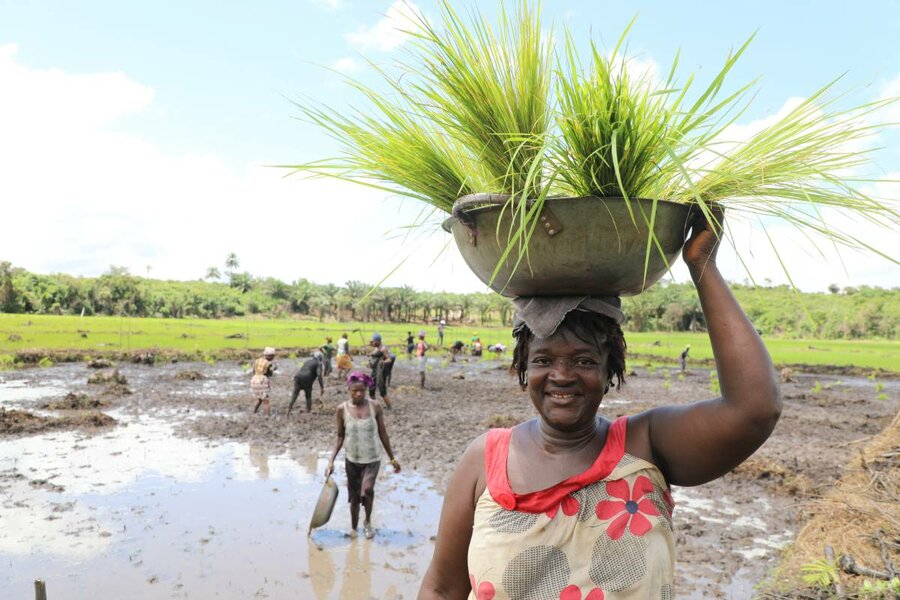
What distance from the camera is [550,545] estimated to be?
4.73 ft

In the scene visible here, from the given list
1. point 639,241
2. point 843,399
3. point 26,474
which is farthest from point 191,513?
point 843,399

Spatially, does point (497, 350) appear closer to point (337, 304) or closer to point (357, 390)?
point (357, 390)

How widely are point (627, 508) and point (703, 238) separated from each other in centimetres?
68

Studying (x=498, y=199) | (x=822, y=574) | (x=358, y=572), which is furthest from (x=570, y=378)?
(x=358, y=572)

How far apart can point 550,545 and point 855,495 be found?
4199 mm

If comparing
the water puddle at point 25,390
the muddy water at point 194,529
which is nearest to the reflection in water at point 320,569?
the muddy water at point 194,529

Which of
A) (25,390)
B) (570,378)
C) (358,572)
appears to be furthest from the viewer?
(25,390)

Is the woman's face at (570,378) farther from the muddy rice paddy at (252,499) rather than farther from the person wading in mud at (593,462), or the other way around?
the muddy rice paddy at (252,499)

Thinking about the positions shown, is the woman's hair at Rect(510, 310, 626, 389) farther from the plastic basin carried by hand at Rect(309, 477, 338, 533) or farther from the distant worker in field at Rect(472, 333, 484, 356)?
the distant worker in field at Rect(472, 333, 484, 356)

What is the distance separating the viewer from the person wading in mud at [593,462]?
135 centimetres

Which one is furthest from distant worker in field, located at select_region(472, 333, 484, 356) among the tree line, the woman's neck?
the woman's neck

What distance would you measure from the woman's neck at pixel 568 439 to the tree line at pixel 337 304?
48.1m

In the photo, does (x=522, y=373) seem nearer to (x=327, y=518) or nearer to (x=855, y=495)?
(x=855, y=495)

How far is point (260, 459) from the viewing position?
10.0m
